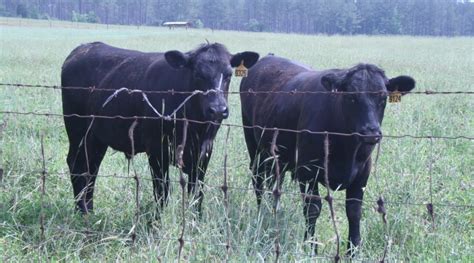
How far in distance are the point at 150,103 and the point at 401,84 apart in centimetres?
246

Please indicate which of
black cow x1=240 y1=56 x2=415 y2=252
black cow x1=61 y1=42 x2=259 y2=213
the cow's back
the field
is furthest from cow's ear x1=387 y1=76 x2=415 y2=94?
the cow's back

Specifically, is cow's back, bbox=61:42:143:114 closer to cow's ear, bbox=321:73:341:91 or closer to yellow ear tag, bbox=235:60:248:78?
yellow ear tag, bbox=235:60:248:78

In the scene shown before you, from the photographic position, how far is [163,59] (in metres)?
7.16

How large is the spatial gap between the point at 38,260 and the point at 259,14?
443ft

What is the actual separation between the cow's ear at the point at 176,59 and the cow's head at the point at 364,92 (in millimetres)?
1514

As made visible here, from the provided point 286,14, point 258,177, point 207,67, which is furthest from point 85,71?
point 286,14

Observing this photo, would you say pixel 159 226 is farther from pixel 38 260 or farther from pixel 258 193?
pixel 258 193

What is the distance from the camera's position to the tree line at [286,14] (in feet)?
→ 400

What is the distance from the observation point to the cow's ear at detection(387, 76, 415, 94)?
5806mm

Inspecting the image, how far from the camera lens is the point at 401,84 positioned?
5879 millimetres

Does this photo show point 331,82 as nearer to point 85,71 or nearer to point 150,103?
point 150,103

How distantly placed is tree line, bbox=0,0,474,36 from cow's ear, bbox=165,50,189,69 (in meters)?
111

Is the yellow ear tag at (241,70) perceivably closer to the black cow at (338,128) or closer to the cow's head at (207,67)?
the cow's head at (207,67)

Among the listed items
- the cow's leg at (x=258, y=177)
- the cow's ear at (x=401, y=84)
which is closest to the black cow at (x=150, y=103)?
the cow's leg at (x=258, y=177)
